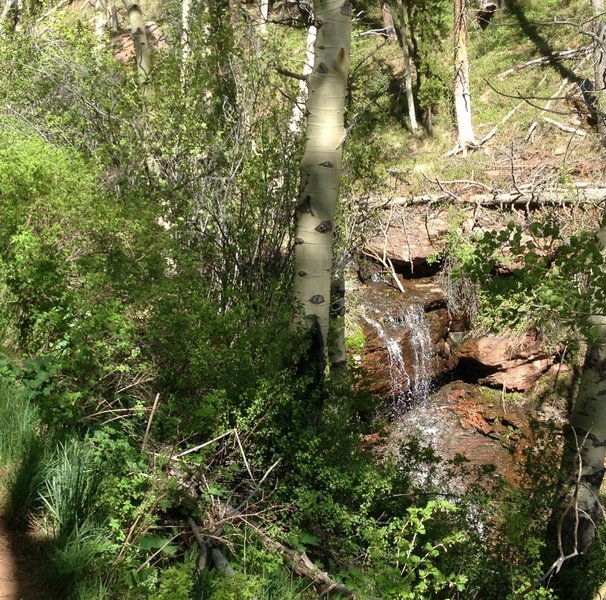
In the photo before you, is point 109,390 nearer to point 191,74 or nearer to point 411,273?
point 191,74

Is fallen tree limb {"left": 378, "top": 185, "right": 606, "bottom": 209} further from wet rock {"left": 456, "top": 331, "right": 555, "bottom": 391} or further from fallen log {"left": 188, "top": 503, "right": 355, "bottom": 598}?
fallen log {"left": 188, "top": 503, "right": 355, "bottom": 598}

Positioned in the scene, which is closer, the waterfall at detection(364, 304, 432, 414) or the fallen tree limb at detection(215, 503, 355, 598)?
the fallen tree limb at detection(215, 503, 355, 598)

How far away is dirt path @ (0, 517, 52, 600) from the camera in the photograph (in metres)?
3.15

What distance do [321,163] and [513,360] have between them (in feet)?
27.6

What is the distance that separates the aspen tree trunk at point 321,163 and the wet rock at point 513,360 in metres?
7.75

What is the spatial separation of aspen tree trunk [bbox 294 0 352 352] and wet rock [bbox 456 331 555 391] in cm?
775

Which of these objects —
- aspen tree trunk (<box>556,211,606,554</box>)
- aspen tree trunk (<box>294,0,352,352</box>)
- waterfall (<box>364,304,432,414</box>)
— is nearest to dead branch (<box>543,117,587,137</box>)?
waterfall (<box>364,304,432,414</box>)

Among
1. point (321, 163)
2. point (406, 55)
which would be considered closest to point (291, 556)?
point (321, 163)

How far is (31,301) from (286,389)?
2.42m

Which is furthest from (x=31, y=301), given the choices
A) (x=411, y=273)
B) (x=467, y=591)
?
(x=411, y=273)

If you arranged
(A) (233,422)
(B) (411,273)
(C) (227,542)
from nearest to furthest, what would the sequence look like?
(C) (227,542), (A) (233,422), (B) (411,273)

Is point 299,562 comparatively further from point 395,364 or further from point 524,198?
point 524,198

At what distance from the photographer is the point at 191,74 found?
7.76 metres

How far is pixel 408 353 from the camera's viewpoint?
11.9 meters
